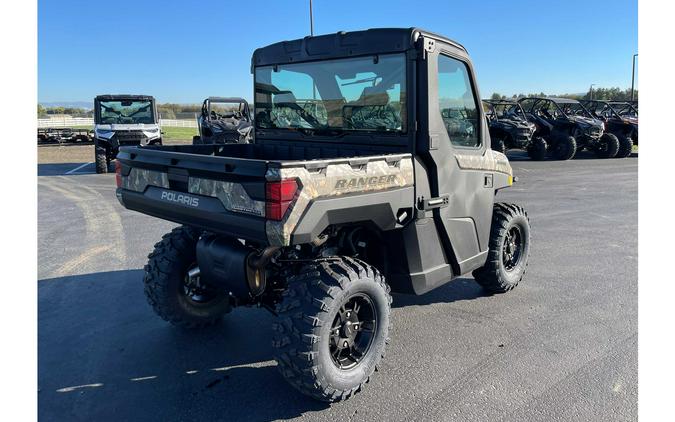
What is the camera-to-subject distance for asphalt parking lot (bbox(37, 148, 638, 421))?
2.97 meters

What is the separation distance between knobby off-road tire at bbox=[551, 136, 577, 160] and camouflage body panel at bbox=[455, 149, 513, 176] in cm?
1468

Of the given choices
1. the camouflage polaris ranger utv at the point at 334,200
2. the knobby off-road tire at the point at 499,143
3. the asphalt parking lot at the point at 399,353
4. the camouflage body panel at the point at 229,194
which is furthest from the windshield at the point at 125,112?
the camouflage body panel at the point at 229,194

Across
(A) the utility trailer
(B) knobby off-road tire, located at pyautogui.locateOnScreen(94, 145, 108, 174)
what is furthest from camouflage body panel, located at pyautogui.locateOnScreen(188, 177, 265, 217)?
(A) the utility trailer

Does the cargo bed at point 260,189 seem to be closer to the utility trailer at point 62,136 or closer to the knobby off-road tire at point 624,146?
the knobby off-road tire at point 624,146

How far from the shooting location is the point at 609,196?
1066cm

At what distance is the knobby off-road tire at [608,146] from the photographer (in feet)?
61.8

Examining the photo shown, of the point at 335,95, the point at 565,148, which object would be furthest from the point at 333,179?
the point at 565,148

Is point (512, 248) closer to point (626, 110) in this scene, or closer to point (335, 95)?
point (335, 95)

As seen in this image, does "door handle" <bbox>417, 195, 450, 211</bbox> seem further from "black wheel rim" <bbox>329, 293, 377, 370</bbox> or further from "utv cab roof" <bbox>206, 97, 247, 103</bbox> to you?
"utv cab roof" <bbox>206, 97, 247, 103</bbox>

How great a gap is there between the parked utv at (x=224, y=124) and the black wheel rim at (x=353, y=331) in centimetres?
1118

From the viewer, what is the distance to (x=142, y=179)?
350 cm

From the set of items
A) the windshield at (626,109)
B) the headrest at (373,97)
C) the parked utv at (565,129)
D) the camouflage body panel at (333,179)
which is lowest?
the camouflage body panel at (333,179)

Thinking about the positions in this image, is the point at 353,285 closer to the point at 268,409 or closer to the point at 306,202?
the point at 306,202

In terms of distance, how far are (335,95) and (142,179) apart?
1556 millimetres
